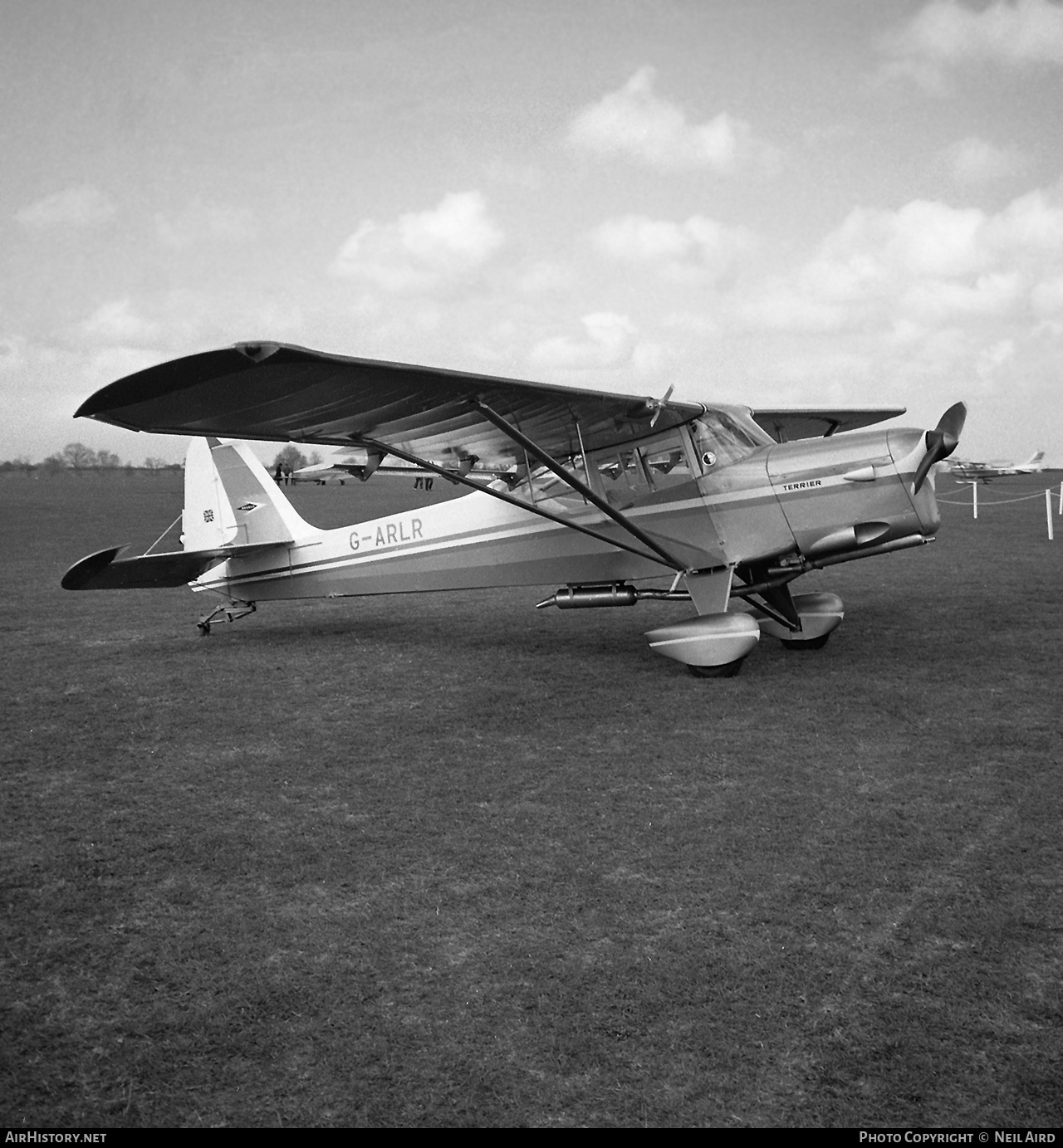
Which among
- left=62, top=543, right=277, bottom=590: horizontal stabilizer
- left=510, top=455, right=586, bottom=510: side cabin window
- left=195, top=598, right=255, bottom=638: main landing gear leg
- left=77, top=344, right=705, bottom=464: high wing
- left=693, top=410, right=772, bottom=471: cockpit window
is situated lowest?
left=195, top=598, right=255, bottom=638: main landing gear leg

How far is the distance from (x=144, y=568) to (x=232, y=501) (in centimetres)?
125

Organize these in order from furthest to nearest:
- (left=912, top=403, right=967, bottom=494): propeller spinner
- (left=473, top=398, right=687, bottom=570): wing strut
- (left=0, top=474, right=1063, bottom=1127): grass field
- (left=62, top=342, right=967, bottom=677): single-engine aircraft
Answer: (left=912, top=403, right=967, bottom=494): propeller spinner, (left=473, top=398, right=687, bottom=570): wing strut, (left=62, top=342, right=967, bottom=677): single-engine aircraft, (left=0, top=474, right=1063, bottom=1127): grass field

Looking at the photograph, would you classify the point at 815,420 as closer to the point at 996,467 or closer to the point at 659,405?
the point at 659,405

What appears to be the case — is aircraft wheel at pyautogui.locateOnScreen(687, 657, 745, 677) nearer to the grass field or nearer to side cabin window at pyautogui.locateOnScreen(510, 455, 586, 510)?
the grass field

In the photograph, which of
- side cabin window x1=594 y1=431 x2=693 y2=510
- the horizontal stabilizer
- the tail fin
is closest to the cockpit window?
side cabin window x1=594 y1=431 x2=693 y2=510

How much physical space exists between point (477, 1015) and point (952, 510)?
2949 cm

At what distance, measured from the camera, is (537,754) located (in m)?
5.48

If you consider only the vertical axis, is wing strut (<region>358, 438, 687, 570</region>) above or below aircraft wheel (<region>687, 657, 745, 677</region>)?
above

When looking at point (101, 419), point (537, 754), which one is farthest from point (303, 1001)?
point (101, 419)

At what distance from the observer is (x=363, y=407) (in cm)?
663

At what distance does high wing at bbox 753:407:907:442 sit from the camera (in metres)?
10.3

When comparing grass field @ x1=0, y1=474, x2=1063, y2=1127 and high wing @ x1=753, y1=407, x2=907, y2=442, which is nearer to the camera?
grass field @ x1=0, y1=474, x2=1063, y2=1127

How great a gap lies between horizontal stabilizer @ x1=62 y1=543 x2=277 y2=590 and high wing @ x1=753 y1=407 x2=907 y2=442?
18.4 ft
